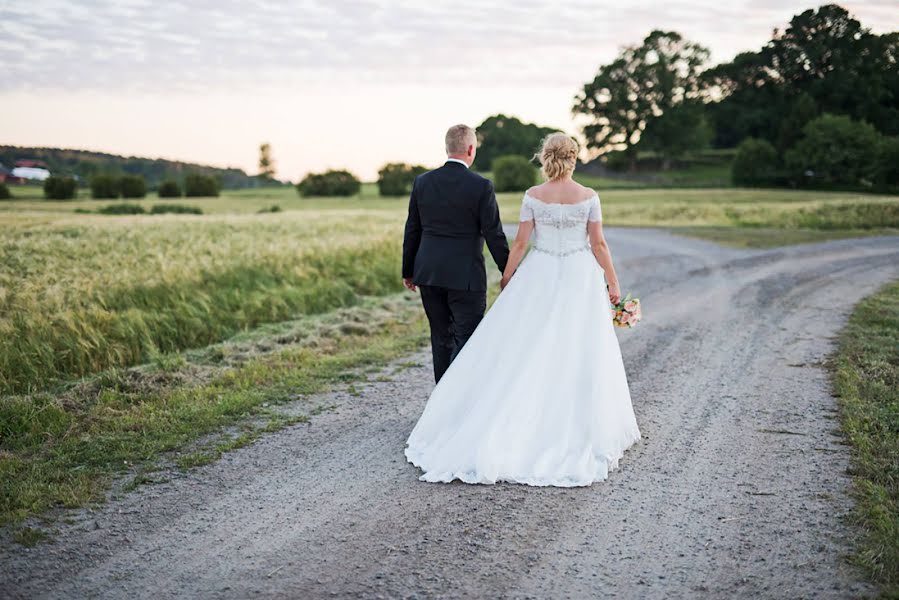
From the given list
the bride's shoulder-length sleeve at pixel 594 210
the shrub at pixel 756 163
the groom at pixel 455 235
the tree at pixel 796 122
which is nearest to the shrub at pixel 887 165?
the shrub at pixel 756 163

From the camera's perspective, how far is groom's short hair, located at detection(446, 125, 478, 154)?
596 centimetres

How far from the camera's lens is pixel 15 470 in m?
5.47

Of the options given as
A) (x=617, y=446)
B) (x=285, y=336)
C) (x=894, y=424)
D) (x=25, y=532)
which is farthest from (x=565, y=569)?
(x=285, y=336)

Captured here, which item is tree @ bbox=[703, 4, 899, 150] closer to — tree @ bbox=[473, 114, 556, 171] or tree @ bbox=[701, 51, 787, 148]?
tree @ bbox=[701, 51, 787, 148]

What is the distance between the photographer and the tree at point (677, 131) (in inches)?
3147

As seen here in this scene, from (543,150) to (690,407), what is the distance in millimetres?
3016

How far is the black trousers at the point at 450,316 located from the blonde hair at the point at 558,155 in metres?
1.24

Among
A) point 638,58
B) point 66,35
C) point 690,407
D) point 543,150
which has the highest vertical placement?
point 638,58

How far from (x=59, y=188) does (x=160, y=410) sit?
3746 centimetres

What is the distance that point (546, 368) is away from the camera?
582 centimetres

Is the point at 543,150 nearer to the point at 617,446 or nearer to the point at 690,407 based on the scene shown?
the point at 617,446

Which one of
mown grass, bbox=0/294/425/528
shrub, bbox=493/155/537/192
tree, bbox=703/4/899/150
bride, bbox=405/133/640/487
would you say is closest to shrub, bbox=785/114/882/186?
tree, bbox=703/4/899/150

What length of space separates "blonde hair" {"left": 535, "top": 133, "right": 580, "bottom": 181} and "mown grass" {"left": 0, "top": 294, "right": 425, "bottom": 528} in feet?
10.7

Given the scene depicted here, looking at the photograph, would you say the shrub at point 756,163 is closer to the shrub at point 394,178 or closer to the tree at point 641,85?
the tree at point 641,85
